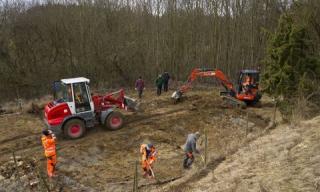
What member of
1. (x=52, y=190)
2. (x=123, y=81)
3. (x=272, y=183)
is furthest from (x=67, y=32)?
(x=272, y=183)

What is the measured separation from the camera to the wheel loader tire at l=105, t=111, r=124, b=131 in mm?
14773

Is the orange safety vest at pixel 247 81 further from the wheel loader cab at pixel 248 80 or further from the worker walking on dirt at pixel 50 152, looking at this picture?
the worker walking on dirt at pixel 50 152

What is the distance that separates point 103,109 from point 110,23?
1643 centimetres

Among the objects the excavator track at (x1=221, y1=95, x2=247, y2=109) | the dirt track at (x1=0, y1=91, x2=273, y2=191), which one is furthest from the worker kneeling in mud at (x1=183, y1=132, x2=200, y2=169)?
the excavator track at (x1=221, y1=95, x2=247, y2=109)

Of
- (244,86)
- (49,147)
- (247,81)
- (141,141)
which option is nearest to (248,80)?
(247,81)

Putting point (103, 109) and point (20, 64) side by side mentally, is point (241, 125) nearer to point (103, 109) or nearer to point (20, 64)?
point (103, 109)

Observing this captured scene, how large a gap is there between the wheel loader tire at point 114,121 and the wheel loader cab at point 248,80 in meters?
6.72

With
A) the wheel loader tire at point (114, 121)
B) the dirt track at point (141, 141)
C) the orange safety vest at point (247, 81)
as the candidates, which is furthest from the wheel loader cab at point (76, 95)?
the orange safety vest at point (247, 81)

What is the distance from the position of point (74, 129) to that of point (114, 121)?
5.37 ft

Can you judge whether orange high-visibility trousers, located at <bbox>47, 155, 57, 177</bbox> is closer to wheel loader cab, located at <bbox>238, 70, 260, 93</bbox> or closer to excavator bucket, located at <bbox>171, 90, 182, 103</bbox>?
excavator bucket, located at <bbox>171, 90, 182, 103</bbox>

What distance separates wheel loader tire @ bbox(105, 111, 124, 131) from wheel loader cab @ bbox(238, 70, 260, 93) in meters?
6.72

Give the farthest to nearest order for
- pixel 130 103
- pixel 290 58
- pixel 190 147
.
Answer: pixel 130 103
pixel 290 58
pixel 190 147

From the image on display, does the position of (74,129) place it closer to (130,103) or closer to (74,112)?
(74,112)

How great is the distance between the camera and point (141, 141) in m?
14.0
